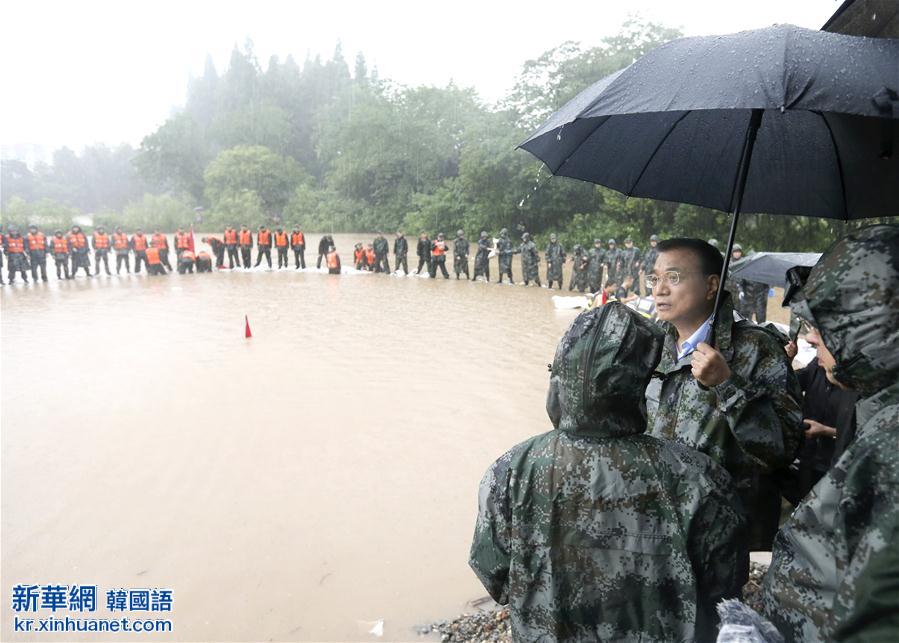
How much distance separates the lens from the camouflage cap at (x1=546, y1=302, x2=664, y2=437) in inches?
61.1

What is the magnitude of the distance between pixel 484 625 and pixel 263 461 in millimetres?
2930

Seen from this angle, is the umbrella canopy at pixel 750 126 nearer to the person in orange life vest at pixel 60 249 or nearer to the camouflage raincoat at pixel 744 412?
the camouflage raincoat at pixel 744 412

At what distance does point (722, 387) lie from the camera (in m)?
1.92

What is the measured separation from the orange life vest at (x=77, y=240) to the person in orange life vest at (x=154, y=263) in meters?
1.90

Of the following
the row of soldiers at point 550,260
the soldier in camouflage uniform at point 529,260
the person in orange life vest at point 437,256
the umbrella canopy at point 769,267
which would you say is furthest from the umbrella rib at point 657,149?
the person in orange life vest at point 437,256

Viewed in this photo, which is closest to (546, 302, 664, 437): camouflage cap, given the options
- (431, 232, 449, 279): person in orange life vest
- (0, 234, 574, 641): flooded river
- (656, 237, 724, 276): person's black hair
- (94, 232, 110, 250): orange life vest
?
(656, 237, 724, 276): person's black hair

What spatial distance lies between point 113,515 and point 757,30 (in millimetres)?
4862

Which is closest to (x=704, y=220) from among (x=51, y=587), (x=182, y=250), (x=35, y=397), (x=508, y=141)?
(x=508, y=141)

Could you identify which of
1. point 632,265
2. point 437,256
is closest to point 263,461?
point 632,265

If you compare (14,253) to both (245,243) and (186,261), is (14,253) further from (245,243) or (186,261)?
(245,243)

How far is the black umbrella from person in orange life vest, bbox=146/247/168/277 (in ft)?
62.6

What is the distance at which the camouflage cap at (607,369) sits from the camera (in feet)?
5.09

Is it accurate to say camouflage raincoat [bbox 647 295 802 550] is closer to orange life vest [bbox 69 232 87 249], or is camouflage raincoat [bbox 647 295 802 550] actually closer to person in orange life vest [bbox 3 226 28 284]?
person in orange life vest [bbox 3 226 28 284]

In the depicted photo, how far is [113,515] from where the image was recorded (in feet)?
14.6
